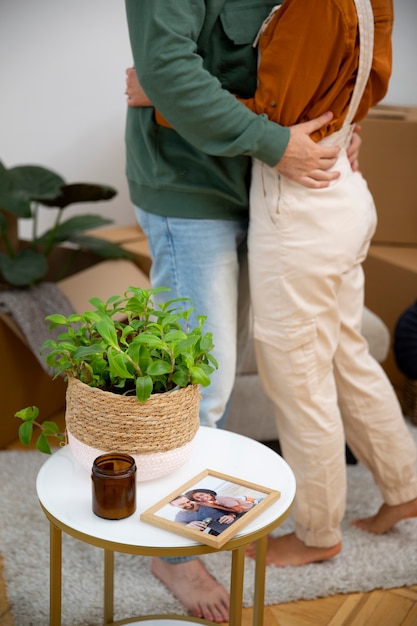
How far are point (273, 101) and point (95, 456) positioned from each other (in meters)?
0.67

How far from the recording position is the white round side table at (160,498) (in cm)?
100

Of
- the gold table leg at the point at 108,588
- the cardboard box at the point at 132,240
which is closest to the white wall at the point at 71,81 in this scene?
the cardboard box at the point at 132,240

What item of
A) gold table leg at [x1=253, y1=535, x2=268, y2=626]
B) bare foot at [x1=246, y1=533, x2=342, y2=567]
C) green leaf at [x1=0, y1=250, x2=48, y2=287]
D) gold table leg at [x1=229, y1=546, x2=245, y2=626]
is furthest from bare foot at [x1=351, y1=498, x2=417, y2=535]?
green leaf at [x1=0, y1=250, x2=48, y2=287]

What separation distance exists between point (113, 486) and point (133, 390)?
15 centimetres

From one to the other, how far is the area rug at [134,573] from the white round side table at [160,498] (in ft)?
1.22

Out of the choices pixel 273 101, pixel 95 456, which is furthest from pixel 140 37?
pixel 95 456

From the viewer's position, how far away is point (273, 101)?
53.9 inches

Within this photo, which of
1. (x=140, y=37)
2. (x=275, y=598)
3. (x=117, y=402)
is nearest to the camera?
(x=117, y=402)

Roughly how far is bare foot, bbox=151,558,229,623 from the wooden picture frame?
0.48 meters

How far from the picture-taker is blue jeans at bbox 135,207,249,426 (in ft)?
4.81

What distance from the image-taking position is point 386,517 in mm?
1753

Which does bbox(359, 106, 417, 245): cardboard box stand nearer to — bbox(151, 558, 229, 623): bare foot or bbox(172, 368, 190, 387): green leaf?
bbox(151, 558, 229, 623): bare foot

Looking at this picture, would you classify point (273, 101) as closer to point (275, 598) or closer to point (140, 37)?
point (140, 37)

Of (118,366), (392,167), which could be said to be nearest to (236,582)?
(118,366)
